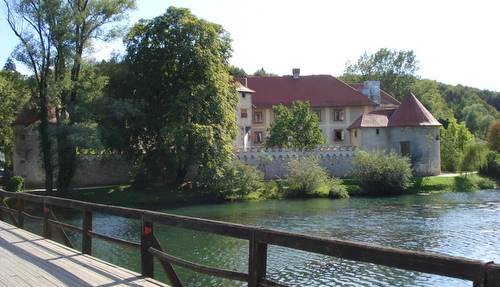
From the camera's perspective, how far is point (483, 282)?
11.3 feet

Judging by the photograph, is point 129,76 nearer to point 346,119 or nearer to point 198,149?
point 198,149

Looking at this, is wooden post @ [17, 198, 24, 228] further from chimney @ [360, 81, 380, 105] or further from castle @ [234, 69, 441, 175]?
chimney @ [360, 81, 380, 105]

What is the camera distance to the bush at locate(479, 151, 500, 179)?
48.0 m

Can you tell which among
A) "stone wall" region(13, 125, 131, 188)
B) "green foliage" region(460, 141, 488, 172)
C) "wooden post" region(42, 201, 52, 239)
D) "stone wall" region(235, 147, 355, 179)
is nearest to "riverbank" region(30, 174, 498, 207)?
"stone wall" region(13, 125, 131, 188)

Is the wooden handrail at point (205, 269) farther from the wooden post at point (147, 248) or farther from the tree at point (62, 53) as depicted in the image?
the tree at point (62, 53)

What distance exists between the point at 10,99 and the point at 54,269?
3806 centimetres

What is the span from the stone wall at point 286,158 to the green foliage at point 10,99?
16932mm

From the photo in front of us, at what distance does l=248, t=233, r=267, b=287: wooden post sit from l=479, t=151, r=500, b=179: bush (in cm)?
4782

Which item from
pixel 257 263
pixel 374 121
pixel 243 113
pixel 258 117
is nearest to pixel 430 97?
pixel 258 117

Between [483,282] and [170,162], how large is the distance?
113ft

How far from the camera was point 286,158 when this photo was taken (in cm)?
4638

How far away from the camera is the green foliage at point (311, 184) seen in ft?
127

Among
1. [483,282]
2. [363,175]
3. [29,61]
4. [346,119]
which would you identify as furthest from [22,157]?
[483,282]

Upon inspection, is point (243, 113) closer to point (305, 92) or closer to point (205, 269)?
point (305, 92)
